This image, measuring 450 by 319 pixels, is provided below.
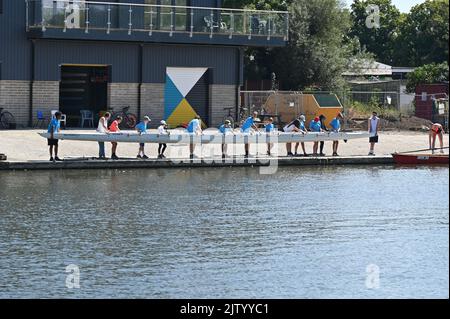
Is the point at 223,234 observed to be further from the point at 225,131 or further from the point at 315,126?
the point at 315,126

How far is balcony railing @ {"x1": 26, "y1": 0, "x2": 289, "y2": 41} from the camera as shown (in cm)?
4900

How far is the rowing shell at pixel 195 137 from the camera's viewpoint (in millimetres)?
41344

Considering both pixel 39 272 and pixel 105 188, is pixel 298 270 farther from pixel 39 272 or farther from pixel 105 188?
pixel 105 188

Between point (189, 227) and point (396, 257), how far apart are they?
6124 mm

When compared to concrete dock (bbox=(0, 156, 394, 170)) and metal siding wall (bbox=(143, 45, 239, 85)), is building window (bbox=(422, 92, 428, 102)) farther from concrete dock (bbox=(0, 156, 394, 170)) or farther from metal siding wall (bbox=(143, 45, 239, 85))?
concrete dock (bbox=(0, 156, 394, 170))

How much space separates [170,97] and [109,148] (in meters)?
9.37

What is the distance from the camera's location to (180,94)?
53719mm

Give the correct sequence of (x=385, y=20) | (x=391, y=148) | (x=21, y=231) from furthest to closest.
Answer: (x=385, y=20), (x=391, y=148), (x=21, y=231)

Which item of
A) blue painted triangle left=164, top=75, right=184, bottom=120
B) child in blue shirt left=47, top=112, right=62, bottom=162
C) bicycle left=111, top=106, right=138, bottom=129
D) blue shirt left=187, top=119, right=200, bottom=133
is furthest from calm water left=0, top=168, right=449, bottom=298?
blue painted triangle left=164, top=75, right=184, bottom=120

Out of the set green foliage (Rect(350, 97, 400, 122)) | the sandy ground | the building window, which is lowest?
the sandy ground

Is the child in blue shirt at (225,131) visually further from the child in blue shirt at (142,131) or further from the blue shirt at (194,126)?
the child in blue shirt at (142,131)

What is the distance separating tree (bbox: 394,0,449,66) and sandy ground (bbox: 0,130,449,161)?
1312 inches

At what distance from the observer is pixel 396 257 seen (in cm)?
2550
